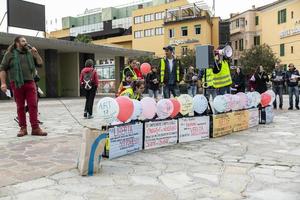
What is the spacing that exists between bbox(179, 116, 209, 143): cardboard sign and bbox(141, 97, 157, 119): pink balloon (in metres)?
0.74

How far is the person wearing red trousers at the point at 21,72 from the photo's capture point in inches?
269

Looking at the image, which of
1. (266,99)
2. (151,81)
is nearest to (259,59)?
(151,81)

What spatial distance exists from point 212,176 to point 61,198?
1.75 metres

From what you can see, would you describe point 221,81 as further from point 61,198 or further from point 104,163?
point 61,198

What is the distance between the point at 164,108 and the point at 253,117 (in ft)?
11.1

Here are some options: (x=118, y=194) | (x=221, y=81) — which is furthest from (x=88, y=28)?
(x=118, y=194)

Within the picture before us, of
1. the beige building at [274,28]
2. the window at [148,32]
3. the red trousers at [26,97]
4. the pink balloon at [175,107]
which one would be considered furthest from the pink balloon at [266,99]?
the window at [148,32]

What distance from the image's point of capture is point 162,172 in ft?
15.3

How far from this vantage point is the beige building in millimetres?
41938

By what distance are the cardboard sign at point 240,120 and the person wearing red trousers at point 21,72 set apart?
395 centimetres

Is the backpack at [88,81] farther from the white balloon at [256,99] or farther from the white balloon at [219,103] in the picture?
the white balloon at [256,99]

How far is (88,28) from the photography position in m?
90.2

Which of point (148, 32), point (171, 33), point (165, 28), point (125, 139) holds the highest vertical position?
point (148, 32)

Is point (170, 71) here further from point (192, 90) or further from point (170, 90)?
point (192, 90)
